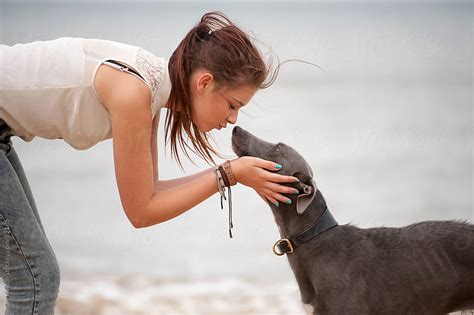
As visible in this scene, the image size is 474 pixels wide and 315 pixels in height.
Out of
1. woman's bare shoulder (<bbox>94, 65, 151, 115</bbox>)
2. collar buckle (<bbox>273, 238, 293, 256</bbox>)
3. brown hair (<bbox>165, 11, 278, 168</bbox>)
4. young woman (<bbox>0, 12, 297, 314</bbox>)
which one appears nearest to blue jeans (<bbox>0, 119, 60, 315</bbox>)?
young woman (<bbox>0, 12, 297, 314</bbox>)

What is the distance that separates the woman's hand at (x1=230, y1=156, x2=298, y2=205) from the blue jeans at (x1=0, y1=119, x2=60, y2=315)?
0.91 meters

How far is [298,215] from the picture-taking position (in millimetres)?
3432

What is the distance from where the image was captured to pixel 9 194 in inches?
104

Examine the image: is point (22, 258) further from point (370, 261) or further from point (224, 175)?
point (370, 261)

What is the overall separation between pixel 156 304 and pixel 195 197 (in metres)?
2.22

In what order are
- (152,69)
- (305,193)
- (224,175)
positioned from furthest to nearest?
(305,193), (224,175), (152,69)

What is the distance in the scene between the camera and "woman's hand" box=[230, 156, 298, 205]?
3066 mm

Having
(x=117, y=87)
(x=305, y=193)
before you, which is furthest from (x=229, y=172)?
(x=117, y=87)

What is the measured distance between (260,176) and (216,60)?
56cm

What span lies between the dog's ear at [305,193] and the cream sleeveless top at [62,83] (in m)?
0.87

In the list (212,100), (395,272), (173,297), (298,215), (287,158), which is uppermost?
A: (212,100)

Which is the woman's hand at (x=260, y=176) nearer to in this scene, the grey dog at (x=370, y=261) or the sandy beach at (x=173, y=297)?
the grey dog at (x=370, y=261)

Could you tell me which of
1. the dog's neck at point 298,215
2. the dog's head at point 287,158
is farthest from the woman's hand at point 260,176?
the dog's neck at point 298,215

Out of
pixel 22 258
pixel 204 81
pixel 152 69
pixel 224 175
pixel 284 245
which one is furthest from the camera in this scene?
pixel 284 245
